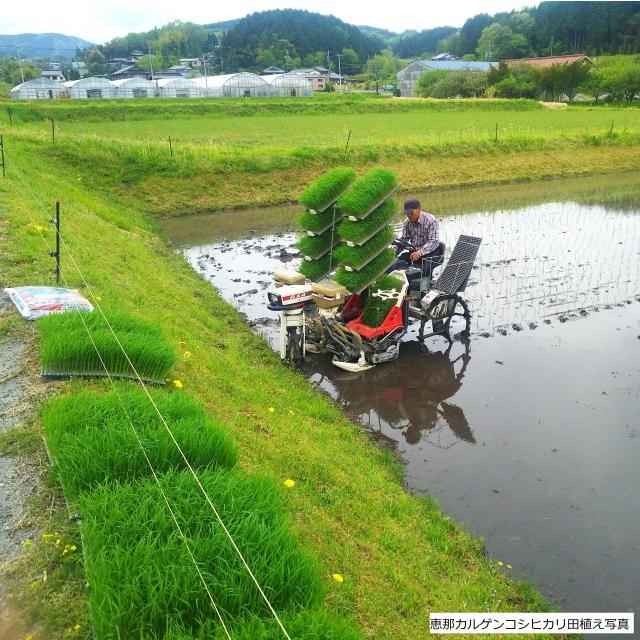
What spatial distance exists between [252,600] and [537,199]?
23.2 meters

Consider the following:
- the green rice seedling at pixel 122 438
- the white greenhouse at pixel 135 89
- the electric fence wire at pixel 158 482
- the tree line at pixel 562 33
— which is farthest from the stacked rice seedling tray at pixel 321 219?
the tree line at pixel 562 33

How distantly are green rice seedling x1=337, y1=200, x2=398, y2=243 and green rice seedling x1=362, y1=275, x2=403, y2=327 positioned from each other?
892 mm

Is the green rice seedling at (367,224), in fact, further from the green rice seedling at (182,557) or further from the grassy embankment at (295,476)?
the green rice seedling at (182,557)

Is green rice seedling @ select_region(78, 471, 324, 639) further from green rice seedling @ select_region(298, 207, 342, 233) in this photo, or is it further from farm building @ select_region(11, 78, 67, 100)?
farm building @ select_region(11, 78, 67, 100)

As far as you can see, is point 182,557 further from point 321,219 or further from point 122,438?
point 321,219

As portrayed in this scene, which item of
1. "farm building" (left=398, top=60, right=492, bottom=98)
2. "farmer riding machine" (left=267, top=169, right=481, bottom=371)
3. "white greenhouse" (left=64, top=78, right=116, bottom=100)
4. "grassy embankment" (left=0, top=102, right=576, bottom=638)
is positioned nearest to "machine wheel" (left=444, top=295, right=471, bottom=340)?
"farmer riding machine" (left=267, top=169, right=481, bottom=371)

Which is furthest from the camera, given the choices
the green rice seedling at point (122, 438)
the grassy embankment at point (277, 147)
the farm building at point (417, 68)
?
the farm building at point (417, 68)

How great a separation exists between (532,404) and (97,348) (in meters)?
5.47

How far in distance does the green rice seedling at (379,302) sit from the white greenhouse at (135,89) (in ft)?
231

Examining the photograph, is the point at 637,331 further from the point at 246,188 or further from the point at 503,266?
the point at 246,188

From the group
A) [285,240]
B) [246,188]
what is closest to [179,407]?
[285,240]

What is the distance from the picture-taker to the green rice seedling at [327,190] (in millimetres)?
9000

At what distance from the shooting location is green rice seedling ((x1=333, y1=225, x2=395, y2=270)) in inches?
344

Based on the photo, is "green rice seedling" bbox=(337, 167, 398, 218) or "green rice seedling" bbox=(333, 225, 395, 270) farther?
"green rice seedling" bbox=(333, 225, 395, 270)
